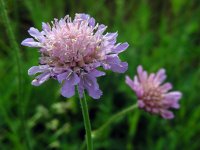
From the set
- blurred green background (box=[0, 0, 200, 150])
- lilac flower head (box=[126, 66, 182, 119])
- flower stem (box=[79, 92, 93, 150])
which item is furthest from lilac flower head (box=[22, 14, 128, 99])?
blurred green background (box=[0, 0, 200, 150])

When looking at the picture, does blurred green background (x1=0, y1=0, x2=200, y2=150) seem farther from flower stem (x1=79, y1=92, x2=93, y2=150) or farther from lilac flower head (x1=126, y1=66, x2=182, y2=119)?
flower stem (x1=79, y1=92, x2=93, y2=150)

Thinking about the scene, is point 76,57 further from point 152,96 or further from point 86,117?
point 152,96

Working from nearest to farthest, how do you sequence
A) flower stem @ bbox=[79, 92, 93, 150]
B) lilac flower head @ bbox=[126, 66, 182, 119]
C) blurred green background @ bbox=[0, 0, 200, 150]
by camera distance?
flower stem @ bbox=[79, 92, 93, 150]
lilac flower head @ bbox=[126, 66, 182, 119]
blurred green background @ bbox=[0, 0, 200, 150]

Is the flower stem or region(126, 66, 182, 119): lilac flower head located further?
region(126, 66, 182, 119): lilac flower head

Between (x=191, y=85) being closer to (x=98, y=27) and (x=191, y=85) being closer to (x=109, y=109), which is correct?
(x=109, y=109)

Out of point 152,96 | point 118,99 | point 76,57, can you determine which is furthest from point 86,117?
point 118,99

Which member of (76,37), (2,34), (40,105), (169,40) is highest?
(2,34)

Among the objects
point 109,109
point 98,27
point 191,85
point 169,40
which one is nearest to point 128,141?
point 109,109
